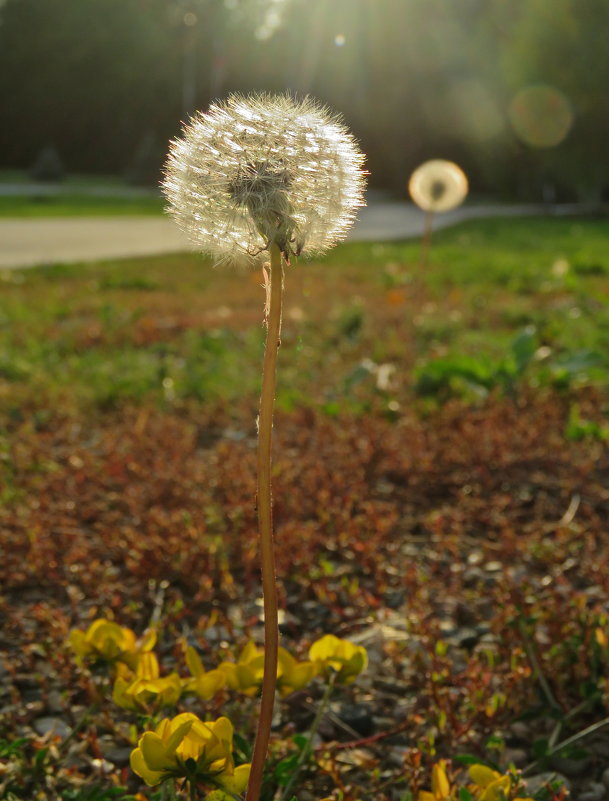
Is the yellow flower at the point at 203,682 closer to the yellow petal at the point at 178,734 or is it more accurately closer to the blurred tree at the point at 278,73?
the yellow petal at the point at 178,734

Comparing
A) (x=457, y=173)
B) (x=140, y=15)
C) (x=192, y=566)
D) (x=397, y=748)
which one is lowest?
(x=397, y=748)

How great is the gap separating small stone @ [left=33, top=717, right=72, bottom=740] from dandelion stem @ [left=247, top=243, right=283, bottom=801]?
0.83 metres

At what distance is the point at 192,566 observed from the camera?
2893 mm

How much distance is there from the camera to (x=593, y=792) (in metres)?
1.97

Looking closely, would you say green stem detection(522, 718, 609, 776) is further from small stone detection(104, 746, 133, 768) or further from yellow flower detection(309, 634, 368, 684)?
small stone detection(104, 746, 133, 768)

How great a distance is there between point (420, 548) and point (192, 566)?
0.84 m

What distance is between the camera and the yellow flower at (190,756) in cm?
146

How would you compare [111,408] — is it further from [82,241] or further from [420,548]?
[82,241]

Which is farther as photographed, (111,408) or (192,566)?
(111,408)

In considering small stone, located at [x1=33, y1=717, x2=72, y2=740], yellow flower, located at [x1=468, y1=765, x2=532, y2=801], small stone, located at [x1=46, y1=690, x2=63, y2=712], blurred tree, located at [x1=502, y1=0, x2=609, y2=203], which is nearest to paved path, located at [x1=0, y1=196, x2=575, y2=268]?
small stone, located at [x1=46, y1=690, x2=63, y2=712]

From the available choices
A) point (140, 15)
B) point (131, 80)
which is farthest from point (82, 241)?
point (140, 15)

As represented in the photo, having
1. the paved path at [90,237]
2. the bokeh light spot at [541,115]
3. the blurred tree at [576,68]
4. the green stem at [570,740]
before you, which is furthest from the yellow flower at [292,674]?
the bokeh light spot at [541,115]

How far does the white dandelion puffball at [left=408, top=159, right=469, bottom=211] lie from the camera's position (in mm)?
5406

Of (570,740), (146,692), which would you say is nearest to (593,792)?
(570,740)
